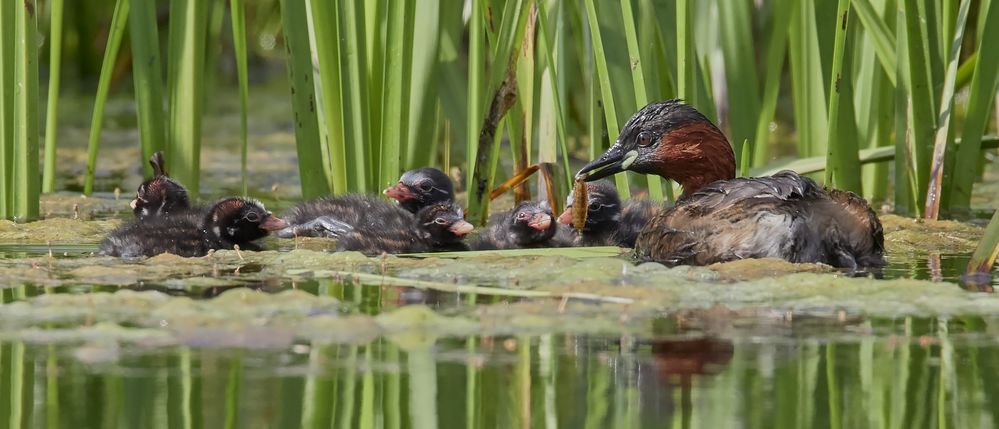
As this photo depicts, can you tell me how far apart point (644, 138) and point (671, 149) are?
14 cm

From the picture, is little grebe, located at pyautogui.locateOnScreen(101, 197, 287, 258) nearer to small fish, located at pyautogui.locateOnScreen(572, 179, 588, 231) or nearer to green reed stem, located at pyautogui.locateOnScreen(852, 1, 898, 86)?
small fish, located at pyautogui.locateOnScreen(572, 179, 588, 231)

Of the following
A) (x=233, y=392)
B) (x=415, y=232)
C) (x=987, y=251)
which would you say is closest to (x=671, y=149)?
(x=415, y=232)

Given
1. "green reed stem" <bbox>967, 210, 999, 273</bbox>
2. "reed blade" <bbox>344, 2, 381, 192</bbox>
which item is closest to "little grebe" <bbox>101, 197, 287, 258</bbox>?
"reed blade" <bbox>344, 2, 381, 192</bbox>

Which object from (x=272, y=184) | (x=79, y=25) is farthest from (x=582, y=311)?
(x=79, y=25)

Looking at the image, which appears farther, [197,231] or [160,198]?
[160,198]

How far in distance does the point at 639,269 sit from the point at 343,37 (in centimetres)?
204

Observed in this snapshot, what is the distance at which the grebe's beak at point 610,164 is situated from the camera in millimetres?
6516

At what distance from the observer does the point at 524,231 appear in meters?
6.68

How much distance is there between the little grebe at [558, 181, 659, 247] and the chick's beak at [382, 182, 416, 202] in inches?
28.2

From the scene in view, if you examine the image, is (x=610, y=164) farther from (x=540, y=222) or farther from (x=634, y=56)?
(x=634, y=56)

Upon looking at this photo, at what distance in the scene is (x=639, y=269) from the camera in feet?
18.2

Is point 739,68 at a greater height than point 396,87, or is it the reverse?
point 739,68

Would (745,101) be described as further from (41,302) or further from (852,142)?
(41,302)

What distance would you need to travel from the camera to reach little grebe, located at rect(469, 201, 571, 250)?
6.67 metres
